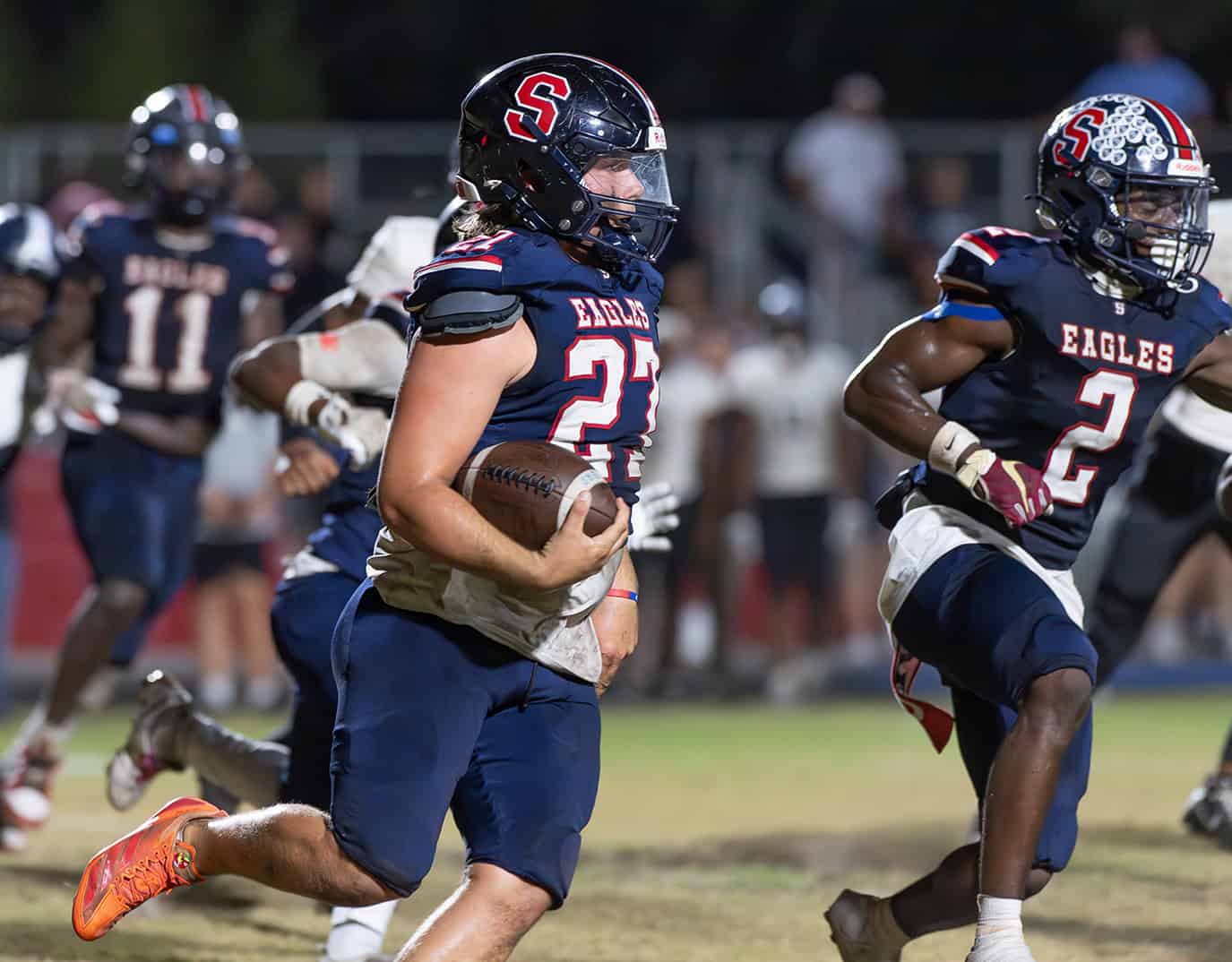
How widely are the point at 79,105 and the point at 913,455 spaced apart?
18.9m

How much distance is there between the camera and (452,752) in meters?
3.50

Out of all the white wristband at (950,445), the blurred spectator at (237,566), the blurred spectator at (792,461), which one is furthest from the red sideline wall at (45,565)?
the white wristband at (950,445)

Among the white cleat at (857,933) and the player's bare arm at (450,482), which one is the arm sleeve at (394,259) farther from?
the white cleat at (857,933)

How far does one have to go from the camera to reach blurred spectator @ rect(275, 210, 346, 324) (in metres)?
11.0

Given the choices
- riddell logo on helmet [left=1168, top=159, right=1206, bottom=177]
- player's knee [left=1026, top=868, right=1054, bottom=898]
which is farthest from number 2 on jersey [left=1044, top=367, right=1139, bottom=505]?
player's knee [left=1026, top=868, right=1054, bottom=898]

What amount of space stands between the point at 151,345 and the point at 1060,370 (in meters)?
3.78

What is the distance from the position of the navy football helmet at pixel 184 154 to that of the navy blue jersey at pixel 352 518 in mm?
2260

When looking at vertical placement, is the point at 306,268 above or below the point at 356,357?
below

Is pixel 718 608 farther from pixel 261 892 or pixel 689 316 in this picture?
pixel 261 892

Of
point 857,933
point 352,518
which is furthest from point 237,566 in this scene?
point 857,933

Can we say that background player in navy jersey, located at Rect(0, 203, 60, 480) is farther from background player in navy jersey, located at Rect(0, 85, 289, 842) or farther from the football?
the football

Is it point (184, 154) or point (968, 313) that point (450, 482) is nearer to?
point (968, 313)

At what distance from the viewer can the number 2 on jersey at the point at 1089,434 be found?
4.38 m

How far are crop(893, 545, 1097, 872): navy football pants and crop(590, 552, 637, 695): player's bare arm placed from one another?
774 millimetres
